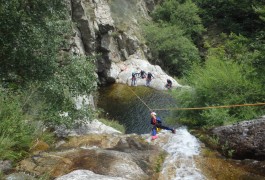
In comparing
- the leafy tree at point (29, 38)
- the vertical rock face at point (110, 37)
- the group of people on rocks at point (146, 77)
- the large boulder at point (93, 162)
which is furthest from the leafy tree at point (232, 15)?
the large boulder at point (93, 162)

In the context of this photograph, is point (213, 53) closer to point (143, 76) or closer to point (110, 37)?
point (143, 76)

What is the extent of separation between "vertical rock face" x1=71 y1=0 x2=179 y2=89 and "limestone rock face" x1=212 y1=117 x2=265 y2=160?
705 inches

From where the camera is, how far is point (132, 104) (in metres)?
23.5

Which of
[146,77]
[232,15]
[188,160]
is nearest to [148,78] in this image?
[146,77]

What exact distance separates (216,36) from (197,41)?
330cm

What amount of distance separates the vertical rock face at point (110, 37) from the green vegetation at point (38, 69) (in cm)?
1387

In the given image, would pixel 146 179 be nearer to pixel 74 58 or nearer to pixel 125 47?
pixel 74 58

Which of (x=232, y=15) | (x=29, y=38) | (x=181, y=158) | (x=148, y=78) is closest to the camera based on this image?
(x=181, y=158)

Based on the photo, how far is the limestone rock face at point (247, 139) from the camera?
938cm

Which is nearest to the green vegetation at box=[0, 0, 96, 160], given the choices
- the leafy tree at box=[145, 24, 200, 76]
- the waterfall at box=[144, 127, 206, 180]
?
the waterfall at box=[144, 127, 206, 180]

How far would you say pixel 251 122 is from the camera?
991 centimetres

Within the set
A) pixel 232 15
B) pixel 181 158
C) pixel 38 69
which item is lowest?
pixel 181 158

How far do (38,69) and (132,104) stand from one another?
13374 mm

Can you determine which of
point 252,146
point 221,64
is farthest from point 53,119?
point 221,64
